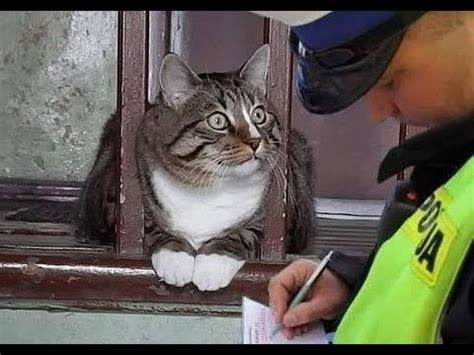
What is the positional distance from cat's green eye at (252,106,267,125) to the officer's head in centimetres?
19

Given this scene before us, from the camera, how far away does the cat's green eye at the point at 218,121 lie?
95cm

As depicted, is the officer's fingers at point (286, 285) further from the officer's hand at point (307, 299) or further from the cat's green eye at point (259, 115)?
the cat's green eye at point (259, 115)

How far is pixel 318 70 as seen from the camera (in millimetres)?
770

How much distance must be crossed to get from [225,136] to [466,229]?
331 mm

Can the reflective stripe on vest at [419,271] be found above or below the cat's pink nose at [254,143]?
below

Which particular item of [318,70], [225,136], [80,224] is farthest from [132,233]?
[318,70]

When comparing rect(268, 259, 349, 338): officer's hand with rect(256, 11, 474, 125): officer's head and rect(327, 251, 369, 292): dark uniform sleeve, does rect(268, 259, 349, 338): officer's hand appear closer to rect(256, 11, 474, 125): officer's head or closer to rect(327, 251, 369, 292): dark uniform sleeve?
rect(327, 251, 369, 292): dark uniform sleeve

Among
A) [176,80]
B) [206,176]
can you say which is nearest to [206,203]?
[206,176]

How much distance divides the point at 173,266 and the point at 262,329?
19cm

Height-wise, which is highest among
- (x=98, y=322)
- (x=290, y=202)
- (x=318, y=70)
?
(x=318, y=70)

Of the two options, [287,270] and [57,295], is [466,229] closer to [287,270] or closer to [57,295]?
[287,270]

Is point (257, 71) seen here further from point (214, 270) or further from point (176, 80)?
point (214, 270)

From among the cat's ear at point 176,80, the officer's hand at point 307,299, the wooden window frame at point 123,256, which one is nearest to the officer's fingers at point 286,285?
the officer's hand at point 307,299

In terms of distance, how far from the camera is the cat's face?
0.94 m
